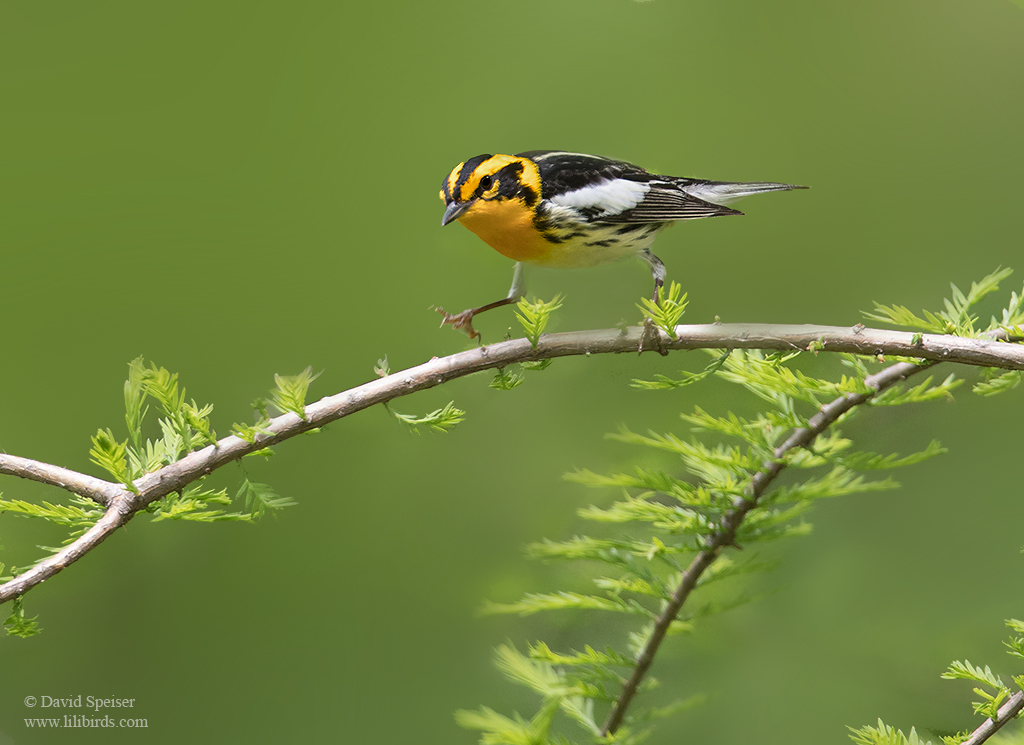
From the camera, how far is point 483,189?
0.60 m

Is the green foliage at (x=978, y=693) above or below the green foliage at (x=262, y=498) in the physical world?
below

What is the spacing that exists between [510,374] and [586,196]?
25 centimetres

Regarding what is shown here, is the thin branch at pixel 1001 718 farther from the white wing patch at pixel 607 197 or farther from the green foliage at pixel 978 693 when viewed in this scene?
the white wing patch at pixel 607 197

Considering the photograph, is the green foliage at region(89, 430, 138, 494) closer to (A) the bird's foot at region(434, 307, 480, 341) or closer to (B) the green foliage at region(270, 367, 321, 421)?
(B) the green foliage at region(270, 367, 321, 421)

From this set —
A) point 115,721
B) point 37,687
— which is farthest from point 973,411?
point 37,687

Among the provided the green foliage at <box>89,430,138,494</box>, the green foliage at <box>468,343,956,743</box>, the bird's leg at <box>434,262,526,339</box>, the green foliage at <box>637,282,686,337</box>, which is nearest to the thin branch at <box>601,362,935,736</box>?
the green foliage at <box>468,343,956,743</box>

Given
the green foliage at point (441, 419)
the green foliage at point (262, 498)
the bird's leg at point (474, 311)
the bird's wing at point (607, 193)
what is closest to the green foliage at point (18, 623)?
the green foliage at point (262, 498)

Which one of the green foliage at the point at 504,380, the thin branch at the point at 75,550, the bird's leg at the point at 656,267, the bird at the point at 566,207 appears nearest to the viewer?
the thin branch at the point at 75,550

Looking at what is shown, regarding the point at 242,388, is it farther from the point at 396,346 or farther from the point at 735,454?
the point at 735,454

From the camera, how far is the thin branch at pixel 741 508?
0.52m

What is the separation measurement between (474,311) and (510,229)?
8cm

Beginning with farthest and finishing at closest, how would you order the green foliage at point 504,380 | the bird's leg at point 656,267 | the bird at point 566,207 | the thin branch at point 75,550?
the bird's leg at point 656,267 → the bird at point 566,207 → the green foliage at point 504,380 → the thin branch at point 75,550

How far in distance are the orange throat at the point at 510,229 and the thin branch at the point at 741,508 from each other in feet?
0.86

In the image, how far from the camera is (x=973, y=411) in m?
0.91
